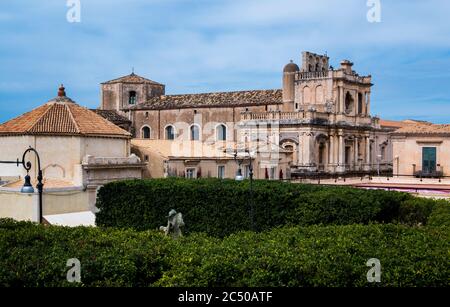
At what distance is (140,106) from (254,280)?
53531 mm

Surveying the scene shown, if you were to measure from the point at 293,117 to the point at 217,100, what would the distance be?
9.95 meters

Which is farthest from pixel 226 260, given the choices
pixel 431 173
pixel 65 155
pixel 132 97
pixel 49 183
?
pixel 132 97

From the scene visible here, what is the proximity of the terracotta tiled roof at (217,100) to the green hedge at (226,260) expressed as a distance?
42688mm

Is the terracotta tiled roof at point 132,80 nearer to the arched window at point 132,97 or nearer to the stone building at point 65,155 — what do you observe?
the arched window at point 132,97

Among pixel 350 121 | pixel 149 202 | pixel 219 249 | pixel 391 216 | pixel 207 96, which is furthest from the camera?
pixel 207 96

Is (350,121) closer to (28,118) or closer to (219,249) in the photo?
(28,118)

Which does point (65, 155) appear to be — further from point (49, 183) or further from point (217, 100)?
point (217, 100)

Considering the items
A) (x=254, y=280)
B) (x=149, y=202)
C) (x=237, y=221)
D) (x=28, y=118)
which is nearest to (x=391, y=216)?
(x=237, y=221)

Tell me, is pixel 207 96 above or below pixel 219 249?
above

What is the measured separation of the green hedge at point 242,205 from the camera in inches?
870

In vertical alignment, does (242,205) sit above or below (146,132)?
below

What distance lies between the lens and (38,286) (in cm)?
960

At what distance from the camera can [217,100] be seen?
5769 centimetres

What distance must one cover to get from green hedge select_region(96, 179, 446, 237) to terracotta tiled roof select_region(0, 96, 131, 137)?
5.94 meters
